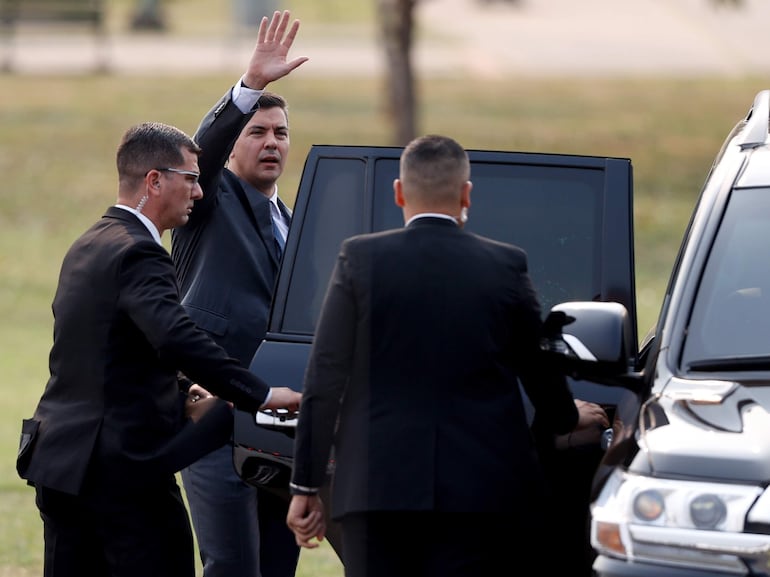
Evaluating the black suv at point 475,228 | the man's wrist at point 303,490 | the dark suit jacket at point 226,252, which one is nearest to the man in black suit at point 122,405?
the black suv at point 475,228

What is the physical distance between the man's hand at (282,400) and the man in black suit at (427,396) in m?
0.56

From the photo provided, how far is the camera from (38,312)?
1845 centimetres

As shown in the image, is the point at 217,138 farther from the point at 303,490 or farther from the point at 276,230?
the point at 303,490

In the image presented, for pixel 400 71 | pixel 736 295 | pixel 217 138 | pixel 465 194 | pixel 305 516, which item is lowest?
pixel 305 516

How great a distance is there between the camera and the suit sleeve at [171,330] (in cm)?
471

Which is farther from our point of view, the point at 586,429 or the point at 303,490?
the point at 586,429

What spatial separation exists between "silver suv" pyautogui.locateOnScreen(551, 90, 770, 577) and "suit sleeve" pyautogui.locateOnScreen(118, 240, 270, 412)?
1.01 meters

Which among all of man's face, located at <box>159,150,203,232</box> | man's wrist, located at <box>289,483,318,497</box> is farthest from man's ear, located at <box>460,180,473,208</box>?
man's face, located at <box>159,150,203,232</box>

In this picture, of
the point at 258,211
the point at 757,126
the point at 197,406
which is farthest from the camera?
the point at 258,211

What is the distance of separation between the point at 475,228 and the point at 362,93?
116ft

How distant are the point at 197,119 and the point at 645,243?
42.9 feet

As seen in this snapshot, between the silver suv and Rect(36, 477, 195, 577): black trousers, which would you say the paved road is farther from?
Rect(36, 477, 195, 577): black trousers

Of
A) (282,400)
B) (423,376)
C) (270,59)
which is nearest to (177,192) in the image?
(282,400)

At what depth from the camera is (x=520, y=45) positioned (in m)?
51.9
